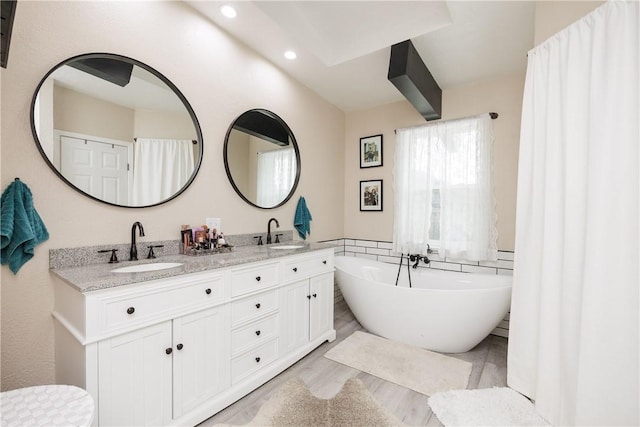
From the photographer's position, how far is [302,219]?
301 cm

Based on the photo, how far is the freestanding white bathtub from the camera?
223cm

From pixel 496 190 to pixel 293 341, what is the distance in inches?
98.1

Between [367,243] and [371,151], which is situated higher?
[371,151]

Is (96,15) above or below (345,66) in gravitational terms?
A: below

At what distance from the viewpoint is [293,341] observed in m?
2.20

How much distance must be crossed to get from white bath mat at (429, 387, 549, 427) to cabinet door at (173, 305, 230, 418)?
1367 millimetres

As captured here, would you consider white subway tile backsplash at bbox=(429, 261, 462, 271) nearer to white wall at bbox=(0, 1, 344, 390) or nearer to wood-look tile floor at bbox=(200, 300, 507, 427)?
wood-look tile floor at bbox=(200, 300, 507, 427)

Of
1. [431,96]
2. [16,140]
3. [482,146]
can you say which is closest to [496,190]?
[482,146]

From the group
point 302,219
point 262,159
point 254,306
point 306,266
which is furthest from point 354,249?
point 254,306

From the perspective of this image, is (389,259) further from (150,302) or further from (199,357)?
(150,302)

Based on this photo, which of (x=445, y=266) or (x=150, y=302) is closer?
(x=150, y=302)

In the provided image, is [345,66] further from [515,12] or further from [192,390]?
[192,390]

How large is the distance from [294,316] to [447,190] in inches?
82.8

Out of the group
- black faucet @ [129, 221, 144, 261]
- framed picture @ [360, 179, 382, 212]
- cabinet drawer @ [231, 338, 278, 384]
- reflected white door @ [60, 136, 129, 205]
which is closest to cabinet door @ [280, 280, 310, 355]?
cabinet drawer @ [231, 338, 278, 384]
